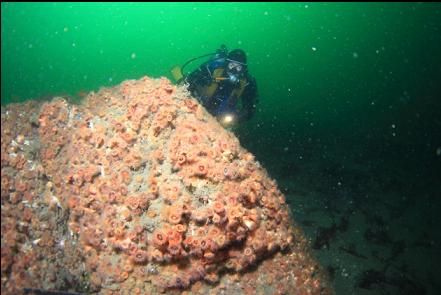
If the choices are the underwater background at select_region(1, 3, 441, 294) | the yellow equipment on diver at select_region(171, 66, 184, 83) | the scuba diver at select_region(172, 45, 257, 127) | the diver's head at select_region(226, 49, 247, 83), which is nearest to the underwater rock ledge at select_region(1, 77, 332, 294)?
the underwater background at select_region(1, 3, 441, 294)

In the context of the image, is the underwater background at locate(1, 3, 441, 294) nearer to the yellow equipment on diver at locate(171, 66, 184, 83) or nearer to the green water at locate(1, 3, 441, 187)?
the green water at locate(1, 3, 441, 187)

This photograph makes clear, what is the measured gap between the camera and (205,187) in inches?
142

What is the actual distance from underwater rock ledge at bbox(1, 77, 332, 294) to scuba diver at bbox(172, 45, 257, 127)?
319 centimetres

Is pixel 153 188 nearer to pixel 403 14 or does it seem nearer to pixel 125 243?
pixel 125 243

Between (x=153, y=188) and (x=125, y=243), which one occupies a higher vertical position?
(x=153, y=188)

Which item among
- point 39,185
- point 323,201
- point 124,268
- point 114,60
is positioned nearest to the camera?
point 124,268

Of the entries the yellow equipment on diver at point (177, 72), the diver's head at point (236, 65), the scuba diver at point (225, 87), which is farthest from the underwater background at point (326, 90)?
the diver's head at point (236, 65)

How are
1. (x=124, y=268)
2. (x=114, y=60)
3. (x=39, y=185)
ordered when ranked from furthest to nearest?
(x=114, y=60), (x=39, y=185), (x=124, y=268)

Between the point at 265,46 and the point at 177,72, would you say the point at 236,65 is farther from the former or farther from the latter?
the point at 265,46

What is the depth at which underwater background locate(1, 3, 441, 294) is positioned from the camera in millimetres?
8234

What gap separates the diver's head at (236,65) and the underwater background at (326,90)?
3.72 metres

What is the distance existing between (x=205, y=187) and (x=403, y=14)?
119m

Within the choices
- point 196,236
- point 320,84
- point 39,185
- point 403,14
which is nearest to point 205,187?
point 196,236

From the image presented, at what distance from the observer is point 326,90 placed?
70.7 metres
